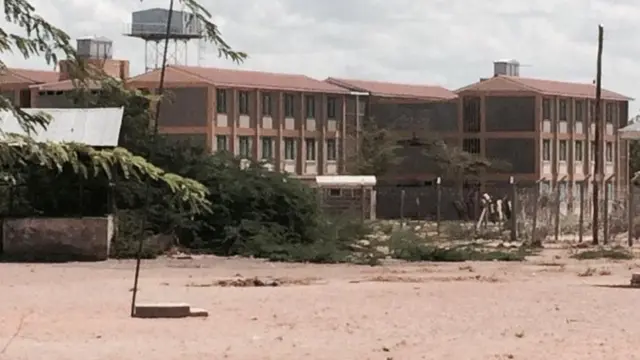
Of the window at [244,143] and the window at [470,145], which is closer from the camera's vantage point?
the window at [244,143]

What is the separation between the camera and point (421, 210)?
93.4m

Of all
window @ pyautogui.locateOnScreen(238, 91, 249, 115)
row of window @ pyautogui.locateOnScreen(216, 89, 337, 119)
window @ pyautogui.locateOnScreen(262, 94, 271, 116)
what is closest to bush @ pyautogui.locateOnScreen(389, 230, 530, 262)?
row of window @ pyautogui.locateOnScreen(216, 89, 337, 119)

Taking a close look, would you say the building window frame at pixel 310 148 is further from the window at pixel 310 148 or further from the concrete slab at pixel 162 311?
the concrete slab at pixel 162 311

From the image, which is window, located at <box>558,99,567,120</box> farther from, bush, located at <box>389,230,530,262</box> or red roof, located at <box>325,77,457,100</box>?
bush, located at <box>389,230,530,262</box>

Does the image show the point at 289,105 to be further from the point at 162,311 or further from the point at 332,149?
the point at 162,311

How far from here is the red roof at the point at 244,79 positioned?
99.6 m

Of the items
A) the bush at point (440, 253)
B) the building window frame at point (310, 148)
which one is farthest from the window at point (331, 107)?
the bush at point (440, 253)

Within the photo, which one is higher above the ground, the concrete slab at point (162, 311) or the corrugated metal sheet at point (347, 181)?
the corrugated metal sheet at point (347, 181)

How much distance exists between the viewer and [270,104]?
106 meters

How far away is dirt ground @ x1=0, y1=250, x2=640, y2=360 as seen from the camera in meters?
18.3

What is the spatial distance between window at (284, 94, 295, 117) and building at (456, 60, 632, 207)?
14.0 m

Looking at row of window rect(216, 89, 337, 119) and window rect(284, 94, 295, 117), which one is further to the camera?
window rect(284, 94, 295, 117)

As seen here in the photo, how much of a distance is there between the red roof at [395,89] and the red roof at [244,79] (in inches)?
114

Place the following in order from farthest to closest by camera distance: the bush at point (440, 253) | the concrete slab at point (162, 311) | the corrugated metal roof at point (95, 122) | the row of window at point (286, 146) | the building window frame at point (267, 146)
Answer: the building window frame at point (267, 146) → the row of window at point (286, 146) → the bush at point (440, 253) → the corrugated metal roof at point (95, 122) → the concrete slab at point (162, 311)
